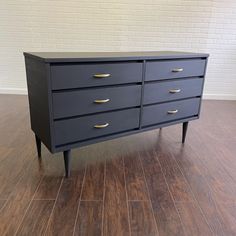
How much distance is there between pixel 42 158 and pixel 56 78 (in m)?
0.80

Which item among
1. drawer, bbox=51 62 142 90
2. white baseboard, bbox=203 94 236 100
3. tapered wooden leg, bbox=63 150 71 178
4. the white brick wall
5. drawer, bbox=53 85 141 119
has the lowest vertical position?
white baseboard, bbox=203 94 236 100

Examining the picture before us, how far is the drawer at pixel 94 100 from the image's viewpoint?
1.41 meters

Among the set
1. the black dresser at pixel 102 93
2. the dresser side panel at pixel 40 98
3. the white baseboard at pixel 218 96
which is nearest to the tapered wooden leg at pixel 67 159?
the black dresser at pixel 102 93

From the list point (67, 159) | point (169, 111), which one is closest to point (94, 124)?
point (67, 159)

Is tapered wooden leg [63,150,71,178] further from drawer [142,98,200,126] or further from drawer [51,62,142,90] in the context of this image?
drawer [142,98,200,126]

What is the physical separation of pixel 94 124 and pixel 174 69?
78 centimetres

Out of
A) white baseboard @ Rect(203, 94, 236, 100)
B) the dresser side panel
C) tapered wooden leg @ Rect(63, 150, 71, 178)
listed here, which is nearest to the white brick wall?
white baseboard @ Rect(203, 94, 236, 100)

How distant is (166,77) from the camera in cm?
180

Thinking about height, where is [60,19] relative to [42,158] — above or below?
above

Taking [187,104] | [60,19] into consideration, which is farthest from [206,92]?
[60,19]

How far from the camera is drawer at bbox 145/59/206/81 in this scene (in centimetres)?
171

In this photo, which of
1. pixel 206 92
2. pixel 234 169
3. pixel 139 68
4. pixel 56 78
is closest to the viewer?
pixel 56 78

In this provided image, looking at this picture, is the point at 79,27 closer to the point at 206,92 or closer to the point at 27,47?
the point at 27,47

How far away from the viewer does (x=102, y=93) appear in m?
1.53
